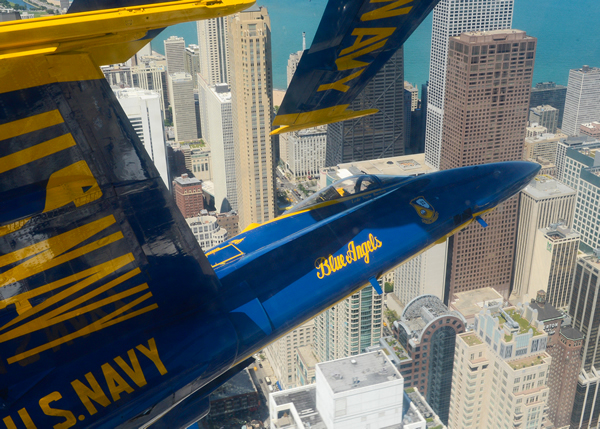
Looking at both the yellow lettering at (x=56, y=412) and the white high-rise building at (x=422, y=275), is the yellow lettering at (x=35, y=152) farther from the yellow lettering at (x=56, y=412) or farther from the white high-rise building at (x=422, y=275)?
the white high-rise building at (x=422, y=275)

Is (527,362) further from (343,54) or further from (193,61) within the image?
(193,61)

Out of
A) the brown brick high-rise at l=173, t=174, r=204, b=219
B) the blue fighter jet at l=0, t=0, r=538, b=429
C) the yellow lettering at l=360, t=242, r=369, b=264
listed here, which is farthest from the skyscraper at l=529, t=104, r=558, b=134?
the blue fighter jet at l=0, t=0, r=538, b=429

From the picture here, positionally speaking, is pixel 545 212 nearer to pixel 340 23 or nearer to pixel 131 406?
pixel 340 23

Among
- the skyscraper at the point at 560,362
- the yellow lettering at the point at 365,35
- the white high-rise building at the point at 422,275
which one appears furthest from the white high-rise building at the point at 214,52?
the yellow lettering at the point at 365,35

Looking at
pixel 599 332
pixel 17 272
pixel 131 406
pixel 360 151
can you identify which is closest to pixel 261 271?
pixel 131 406

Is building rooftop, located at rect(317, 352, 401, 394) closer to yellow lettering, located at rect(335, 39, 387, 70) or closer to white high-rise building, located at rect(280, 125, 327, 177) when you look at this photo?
yellow lettering, located at rect(335, 39, 387, 70)

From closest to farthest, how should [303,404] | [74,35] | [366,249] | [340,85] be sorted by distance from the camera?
1. [74,35]
2. [366,249]
3. [340,85]
4. [303,404]

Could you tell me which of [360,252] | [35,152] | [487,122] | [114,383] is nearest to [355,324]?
[487,122]

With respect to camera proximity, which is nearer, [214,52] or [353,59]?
[353,59]
